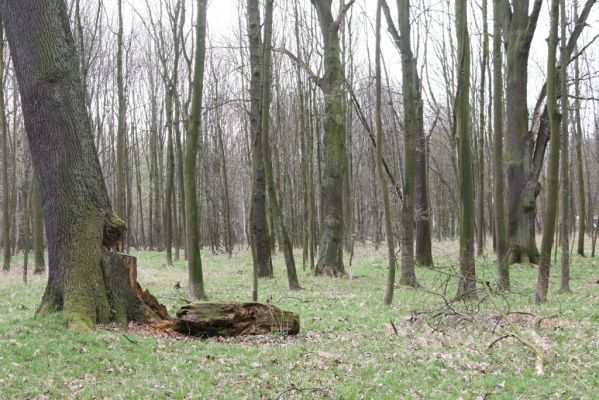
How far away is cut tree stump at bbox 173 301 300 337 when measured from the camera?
8.06 metres

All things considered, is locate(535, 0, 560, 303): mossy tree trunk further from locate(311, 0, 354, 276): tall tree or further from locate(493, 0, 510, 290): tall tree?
locate(311, 0, 354, 276): tall tree

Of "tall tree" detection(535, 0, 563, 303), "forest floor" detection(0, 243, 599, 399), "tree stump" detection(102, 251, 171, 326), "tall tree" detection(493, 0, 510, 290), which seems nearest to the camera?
"forest floor" detection(0, 243, 599, 399)

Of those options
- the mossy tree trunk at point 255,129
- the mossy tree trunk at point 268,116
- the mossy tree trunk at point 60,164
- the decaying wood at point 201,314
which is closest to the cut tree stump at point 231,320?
the decaying wood at point 201,314

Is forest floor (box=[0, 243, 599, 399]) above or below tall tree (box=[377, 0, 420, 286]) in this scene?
below

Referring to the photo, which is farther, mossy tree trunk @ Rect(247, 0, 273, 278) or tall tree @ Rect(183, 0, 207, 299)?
mossy tree trunk @ Rect(247, 0, 273, 278)

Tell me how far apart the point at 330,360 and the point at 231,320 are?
2.07m

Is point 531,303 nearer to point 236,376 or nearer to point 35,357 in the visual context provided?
point 236,376

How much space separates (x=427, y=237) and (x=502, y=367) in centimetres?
1255

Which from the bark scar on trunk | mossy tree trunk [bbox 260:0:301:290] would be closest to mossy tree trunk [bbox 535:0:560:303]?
mossy tree trunk [bbox 260:0:301:290]

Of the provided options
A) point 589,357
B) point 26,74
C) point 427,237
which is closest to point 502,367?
point 589,357

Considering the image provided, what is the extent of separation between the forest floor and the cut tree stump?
0.20 metres

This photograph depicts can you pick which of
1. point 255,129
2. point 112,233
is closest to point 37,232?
point 255,129

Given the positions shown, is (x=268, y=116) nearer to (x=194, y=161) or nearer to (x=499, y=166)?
(x=194, y=161)

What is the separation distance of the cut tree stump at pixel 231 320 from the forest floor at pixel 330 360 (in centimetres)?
20
